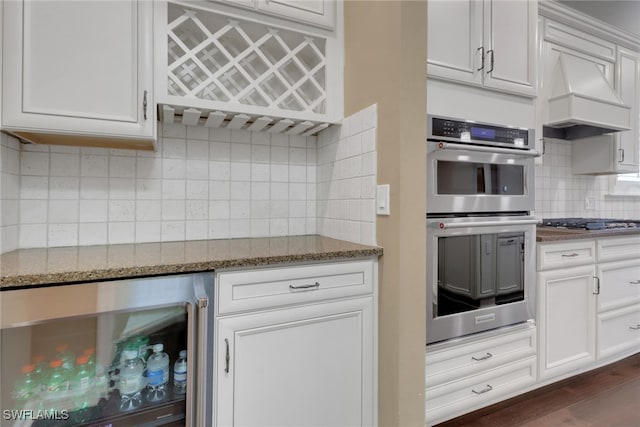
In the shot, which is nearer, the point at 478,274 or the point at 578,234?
the point at 478,274

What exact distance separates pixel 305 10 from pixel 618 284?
263 centimetres

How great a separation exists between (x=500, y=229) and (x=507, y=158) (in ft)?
1.27

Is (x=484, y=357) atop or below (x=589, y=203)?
below

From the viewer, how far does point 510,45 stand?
73.7 inches

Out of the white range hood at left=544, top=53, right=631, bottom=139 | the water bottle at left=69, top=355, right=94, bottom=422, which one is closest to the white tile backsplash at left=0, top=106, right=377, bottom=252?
the water bottle at left=69, top=355, right=94, bottom=422

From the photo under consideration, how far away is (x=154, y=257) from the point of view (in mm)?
1191

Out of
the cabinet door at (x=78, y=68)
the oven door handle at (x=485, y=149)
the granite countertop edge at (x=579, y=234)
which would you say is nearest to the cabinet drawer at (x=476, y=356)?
the granite countertop edge at (x=579, y=234)

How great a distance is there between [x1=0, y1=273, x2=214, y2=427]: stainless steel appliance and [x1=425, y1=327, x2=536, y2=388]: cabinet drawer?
1.02 m

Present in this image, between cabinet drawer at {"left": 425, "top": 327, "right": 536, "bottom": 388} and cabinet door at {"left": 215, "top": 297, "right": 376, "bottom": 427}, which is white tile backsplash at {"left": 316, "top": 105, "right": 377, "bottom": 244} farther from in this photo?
cabinet drawer at {"left": 425, "top": 327, "right": 536, "bottom": 388}

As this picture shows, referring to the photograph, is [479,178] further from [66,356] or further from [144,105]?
[66,356]

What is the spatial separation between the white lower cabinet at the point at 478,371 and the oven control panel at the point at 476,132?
100 centimetres

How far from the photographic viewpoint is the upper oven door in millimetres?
1575

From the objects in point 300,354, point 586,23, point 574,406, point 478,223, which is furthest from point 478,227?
point 586,23

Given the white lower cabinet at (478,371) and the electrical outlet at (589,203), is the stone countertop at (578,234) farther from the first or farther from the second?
the electrical outlet at (589,203)
